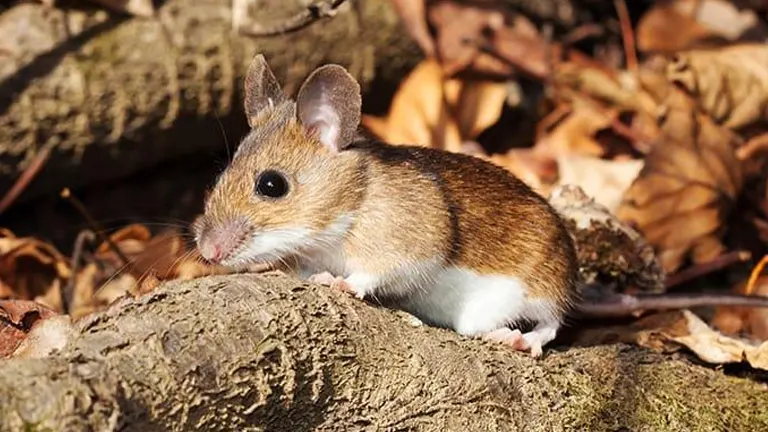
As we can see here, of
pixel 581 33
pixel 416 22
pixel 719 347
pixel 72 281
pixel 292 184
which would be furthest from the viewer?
pixel 581 33

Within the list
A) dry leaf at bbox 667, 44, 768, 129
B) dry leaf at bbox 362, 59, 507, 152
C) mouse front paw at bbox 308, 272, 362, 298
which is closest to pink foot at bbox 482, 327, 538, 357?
mouse front paw at bbox 308, 272, 362, 298

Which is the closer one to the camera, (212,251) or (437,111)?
(212,251)

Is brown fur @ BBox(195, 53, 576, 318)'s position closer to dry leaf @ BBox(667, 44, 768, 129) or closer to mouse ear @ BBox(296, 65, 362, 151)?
mouse ear @ BBox(296, 65, 362, 151)

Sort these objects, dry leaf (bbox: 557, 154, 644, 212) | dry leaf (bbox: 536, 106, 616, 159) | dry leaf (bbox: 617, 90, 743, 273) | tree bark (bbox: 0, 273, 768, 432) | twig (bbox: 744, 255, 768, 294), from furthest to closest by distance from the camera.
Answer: dry leaf (bbox: 536, 106, 616, 159) → dry leaf (bbox: 557, 154, 644, 212) → dry leaf (bbox: 617, 90, 743, 273) → twig (bbox: 744, 255, 768, 294) → tree bark (bbox: 0, 273, 768, 432)

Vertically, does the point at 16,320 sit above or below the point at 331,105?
below

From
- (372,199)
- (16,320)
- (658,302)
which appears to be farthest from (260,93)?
(658,302)

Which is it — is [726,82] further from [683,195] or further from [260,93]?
[260,93]
